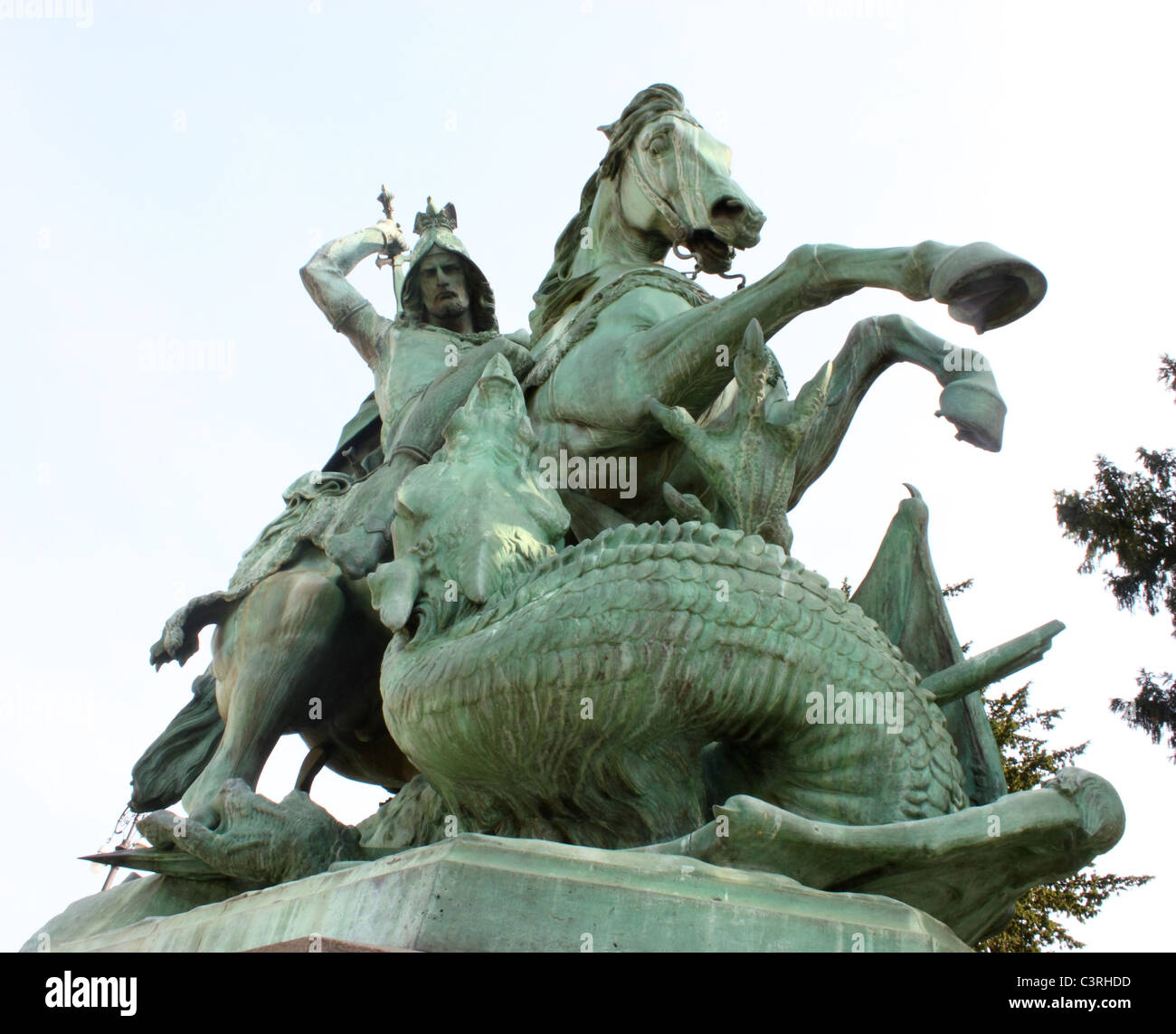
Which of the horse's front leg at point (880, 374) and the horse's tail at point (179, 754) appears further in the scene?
the horse's tail at point (179, 754)

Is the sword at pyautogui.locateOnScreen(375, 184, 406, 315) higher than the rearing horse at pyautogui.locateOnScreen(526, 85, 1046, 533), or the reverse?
the sword at pyautogui.locateOnScreen(375, 184, 406, 315)

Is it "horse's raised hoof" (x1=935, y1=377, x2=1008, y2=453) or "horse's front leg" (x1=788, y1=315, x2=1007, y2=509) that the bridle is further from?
"horse's raised hoof" (x1=935, y1=377, x2=1008, y2=453)

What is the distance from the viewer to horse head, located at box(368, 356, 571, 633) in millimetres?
3396

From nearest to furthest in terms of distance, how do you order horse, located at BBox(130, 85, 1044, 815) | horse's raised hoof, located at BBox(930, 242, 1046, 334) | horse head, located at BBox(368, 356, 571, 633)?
horse's raised hoof, located at BBox(930, 242, 1046, 334) < horse head, located at BBox(368, 356, 571, 633) < horse, located at BBox(130, 85, 1044, 815)

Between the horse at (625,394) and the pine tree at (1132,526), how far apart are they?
10555 millimetres

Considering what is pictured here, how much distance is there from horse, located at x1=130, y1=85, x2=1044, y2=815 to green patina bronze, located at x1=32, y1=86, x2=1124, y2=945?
0.5 inches

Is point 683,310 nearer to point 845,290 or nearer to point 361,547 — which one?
point 845,290

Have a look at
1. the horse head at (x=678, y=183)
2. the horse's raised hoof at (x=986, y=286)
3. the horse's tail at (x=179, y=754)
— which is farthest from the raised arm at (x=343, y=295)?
the horse's raised hoof at (x=986, y=286)

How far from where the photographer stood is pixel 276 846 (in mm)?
3596

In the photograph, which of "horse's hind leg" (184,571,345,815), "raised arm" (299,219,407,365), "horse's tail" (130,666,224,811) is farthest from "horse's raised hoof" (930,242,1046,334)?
"horse's tail" (130,666,224,811)

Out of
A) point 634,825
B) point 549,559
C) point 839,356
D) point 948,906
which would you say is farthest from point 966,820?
point 839,356

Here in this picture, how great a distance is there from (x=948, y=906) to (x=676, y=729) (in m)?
0.75

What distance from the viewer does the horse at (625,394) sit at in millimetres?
3787

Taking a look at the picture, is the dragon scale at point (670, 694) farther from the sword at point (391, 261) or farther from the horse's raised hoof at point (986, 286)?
the sword at point (391, 261)
